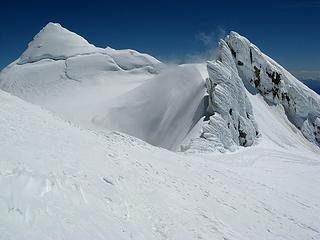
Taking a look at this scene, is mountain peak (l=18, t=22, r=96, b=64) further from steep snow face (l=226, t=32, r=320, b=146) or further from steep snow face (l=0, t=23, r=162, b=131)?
steep snow face (l=226, t=32, r=320, b=146)

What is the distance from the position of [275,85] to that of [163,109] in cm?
1470

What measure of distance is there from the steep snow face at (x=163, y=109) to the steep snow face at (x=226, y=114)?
156 cm

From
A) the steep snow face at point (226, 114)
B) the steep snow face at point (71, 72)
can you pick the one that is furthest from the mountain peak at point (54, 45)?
the steep snow face at point (226, 114)

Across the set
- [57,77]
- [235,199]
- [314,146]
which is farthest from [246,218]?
[57,77]

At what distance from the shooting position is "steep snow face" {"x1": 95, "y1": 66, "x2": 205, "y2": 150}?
29109 mm

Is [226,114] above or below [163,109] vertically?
below

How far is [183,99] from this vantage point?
32.3 meters

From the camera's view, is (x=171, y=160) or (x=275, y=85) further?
(x=275, y=85)

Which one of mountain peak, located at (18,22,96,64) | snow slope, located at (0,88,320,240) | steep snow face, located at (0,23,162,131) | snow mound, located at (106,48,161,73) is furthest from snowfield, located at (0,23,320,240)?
mountain peak, located at (18,22,96,64)

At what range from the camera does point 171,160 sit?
57.6 ft

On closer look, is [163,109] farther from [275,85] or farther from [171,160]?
[171,160]

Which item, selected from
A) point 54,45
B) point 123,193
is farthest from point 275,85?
point 54,45

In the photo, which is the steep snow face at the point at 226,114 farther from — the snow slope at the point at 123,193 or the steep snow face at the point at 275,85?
the steep snow face at the point at 275,85

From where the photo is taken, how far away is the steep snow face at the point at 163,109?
29.1 m
